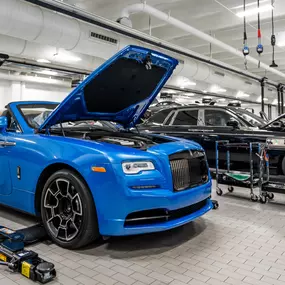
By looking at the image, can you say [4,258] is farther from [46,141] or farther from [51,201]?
[46,141]

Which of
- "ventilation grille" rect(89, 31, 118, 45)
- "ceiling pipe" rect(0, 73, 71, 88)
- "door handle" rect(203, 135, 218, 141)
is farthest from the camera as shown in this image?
"ceiling pipe" rect(0, 73, 71, 88)

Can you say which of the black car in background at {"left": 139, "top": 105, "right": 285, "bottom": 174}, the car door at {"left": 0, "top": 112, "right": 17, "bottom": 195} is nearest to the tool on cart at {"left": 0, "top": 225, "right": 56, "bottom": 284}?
the car door at {"left": 0, "top": 112, "right": 17, "bottom": 195}

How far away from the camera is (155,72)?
11.8 feet

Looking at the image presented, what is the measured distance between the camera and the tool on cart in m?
2.20

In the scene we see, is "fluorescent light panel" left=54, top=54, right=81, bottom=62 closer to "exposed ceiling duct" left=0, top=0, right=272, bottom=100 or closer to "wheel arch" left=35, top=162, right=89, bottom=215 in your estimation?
"exposed ceiling duct" left=0, top=0, right=272, bottom=100

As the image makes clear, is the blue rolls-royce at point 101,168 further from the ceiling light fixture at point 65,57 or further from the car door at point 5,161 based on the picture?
the ceiling light fixture at point 65,57

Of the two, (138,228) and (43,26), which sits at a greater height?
(43,26)

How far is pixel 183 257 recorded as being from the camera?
2.67 metres

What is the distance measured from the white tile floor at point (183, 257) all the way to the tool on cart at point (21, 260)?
72 millimetres

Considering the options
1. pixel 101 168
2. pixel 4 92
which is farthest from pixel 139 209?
pixel 4 92

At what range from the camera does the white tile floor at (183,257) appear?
230 centimetres

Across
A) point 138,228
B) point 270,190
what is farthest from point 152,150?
point 270,190

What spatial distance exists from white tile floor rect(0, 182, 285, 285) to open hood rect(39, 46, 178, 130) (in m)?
1.36

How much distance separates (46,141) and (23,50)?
5954 mm
